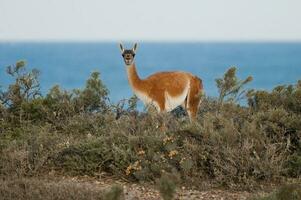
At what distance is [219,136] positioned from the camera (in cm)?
1089

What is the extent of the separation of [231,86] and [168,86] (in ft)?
5.10

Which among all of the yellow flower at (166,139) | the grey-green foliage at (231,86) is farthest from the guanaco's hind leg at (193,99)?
the yellow flower at (166,139)

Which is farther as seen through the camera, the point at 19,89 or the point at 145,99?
the point at 19,89

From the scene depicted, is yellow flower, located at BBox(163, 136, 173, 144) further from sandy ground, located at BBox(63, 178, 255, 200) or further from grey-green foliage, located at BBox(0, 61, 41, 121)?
grey-green foliage, located at BBox(0, 61, 41, 121)

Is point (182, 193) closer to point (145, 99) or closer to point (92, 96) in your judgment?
point (145, 99)

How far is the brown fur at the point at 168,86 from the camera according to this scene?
13.8m

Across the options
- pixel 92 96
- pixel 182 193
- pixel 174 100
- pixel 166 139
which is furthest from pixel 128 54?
pixel 182 193

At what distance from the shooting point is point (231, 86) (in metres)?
14.9

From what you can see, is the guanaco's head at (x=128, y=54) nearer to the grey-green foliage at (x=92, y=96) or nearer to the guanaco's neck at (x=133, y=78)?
the guanaco's neck at (x=133, y=78)

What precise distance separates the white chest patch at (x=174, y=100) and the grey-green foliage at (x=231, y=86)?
99 cm

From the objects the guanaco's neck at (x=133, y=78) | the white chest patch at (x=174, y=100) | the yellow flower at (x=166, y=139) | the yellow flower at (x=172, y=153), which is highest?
the guanaco's neck at (x=133, y=78)

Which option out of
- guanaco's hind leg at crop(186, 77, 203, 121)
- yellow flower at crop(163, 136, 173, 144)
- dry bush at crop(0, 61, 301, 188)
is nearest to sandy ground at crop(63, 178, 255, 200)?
dry bush at crop(0, 61, 301, 188)

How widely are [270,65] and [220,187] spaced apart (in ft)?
546

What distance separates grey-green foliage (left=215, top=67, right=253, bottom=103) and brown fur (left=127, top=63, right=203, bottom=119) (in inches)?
27.8
